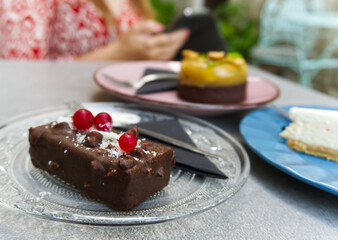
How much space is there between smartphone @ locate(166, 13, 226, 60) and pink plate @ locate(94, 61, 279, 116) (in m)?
0.43


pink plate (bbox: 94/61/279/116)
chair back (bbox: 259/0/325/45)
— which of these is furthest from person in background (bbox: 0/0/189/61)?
chair back (bbox: 259/0/325/45)

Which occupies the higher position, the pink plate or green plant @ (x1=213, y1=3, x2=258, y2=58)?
the pink plate

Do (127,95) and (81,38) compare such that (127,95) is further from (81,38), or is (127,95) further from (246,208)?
(81,38)

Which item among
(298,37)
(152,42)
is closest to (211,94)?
(152,42)

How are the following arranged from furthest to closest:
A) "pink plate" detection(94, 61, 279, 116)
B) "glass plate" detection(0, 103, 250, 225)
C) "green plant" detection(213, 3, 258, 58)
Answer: "green plant" detection(213, 3, 258, 58)
"pink plate" detection(94, 61, 279, 116)
"glass plate" detection(0, 103, 250, 225)

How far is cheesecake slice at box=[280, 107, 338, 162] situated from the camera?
61 cm

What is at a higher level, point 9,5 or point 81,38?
point 9,5

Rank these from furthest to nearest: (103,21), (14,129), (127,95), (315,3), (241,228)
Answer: (315,3)
(103,21)
(127,95)
(14,129)
(241,228)

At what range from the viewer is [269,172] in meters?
0.60

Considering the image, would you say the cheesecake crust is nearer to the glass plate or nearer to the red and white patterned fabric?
the glass plate

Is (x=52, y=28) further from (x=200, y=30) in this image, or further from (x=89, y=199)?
(x=89, y=199)

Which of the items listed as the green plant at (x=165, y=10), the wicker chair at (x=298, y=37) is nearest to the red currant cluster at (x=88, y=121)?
the wicker chair at (x=298, y=37)

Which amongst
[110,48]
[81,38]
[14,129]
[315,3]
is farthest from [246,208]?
[315,3]

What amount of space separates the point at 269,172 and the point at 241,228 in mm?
184
